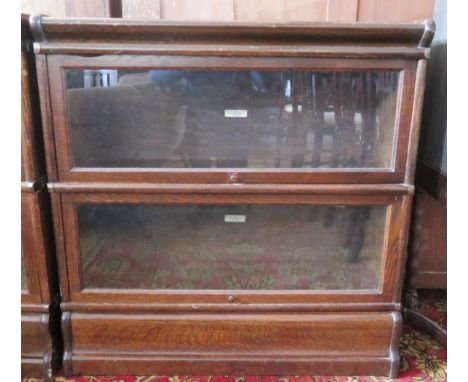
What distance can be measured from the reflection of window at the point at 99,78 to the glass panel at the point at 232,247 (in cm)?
27

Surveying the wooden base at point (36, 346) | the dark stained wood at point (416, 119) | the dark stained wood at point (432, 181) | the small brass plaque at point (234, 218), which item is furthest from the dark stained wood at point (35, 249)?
the dark stained wood at point (432, 181)

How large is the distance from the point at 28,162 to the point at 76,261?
0.24 metres

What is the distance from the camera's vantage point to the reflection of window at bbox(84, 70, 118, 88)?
2.64 ft

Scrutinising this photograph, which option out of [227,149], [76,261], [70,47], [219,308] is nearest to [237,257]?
[219,308]

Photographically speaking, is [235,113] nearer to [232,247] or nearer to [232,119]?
[232,119]

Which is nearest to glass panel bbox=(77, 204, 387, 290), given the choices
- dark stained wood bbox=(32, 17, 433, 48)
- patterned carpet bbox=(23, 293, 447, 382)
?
patterned carpet bbox=(23, 293, 447, 382)

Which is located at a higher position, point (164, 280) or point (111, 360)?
point (164, 280)

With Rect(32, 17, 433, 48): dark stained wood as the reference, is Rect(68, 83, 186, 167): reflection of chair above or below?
below

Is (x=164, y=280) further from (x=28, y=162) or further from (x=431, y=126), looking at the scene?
(x=431, y=126)

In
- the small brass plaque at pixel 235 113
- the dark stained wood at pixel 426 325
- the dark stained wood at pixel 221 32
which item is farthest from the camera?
the dark stained wood at pixel 426 325

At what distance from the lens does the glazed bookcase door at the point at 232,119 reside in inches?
31.6

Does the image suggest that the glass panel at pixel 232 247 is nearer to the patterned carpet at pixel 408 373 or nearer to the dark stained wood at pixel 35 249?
the dark stained wood at pixel 35 249

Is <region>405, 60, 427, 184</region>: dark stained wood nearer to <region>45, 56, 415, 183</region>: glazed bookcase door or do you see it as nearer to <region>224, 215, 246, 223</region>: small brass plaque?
<region>45, 56, 415, 183</region>: glazed bookcase door
